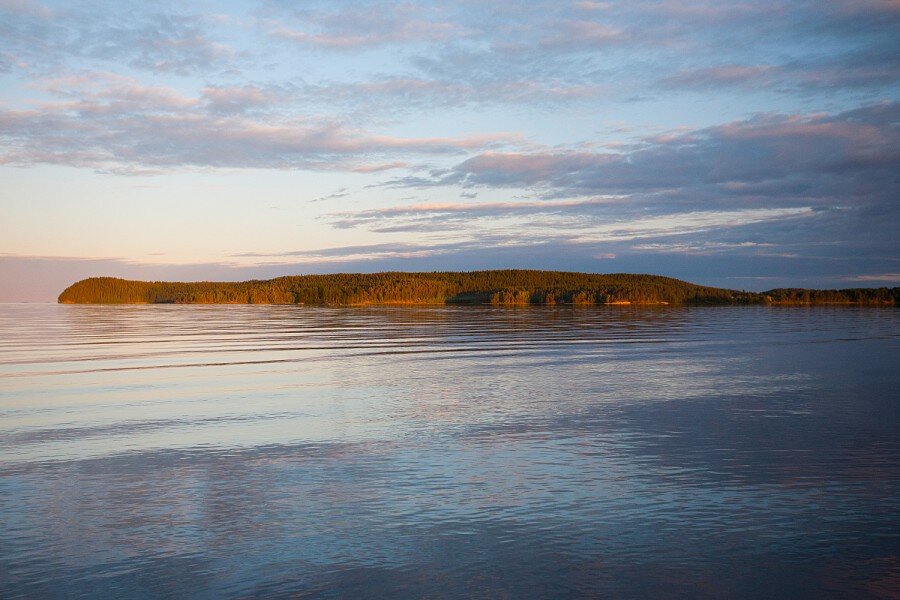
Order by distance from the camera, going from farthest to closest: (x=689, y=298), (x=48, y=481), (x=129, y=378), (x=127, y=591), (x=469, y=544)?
(x=689, y=298), (x=129, y=378), (x=48, y=481), (x=469, y=544), (x=127, y=591)

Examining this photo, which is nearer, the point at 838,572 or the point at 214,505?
the point at 838,572

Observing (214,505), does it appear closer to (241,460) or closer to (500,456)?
(241,460)

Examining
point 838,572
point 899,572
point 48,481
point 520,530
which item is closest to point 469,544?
point 520,530

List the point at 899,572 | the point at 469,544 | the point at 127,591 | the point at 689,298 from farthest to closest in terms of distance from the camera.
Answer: the point at 689,298, the point at 469,544, the point at 899,572, the point at 127,591

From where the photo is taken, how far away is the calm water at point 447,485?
8.66 metres

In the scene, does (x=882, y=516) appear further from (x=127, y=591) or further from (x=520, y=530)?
(x=127, y=591)

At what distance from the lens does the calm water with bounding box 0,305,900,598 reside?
8664 millimetres

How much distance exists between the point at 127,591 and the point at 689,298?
18180 cm

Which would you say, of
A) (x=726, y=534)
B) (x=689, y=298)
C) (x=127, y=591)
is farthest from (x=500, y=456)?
(x=689, y=298)

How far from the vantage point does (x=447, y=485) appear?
40.2 feet

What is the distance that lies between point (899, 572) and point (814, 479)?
4105mm

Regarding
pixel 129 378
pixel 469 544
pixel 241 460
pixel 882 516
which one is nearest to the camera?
pixel 469 544

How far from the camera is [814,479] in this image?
12680 millimetres

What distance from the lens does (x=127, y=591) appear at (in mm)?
8148
